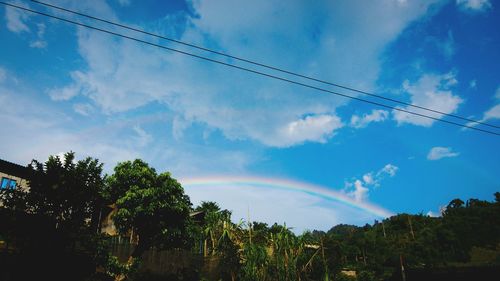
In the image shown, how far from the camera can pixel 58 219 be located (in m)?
8.81

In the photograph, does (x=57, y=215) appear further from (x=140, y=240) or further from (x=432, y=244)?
(x=432, y=244)

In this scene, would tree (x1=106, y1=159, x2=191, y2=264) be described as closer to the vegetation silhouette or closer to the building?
Answer: the vegetation silhouette

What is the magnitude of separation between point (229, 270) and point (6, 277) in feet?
31.2

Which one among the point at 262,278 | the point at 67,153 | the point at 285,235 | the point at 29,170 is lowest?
the point at 262,278

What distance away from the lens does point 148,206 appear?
29797mm

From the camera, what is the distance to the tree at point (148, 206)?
1164 inches

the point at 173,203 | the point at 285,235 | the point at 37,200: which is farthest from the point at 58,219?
the point at 173,203

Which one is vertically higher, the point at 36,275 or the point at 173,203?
the point at 173,203

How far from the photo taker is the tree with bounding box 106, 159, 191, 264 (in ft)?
97.0

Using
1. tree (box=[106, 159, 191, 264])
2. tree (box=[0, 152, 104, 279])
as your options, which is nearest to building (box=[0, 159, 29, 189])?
tree (box=[106, 159, 191, 264])

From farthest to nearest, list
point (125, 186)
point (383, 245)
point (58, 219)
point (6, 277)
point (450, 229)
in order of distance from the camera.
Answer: point (450, 229), point (383, 245), point (125, 186), point (58, 219), point (6, 277)

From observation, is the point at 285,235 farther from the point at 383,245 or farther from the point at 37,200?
the point at 383,245

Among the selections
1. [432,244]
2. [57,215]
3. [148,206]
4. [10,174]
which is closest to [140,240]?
[148,206]

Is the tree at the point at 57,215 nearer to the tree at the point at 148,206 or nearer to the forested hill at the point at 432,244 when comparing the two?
the tree at the point at 148,206
